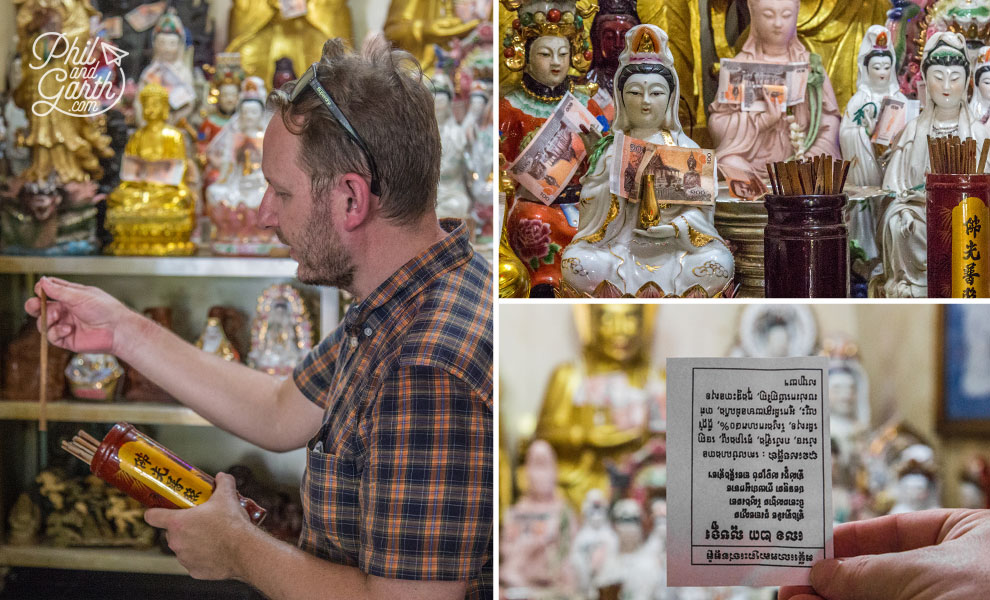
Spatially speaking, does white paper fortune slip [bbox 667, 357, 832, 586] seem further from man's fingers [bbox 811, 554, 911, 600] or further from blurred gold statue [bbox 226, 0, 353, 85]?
blurred gold statue [bbox 226, 0, 353, 85]

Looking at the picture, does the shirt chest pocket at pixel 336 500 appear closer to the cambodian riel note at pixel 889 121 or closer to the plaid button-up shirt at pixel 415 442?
the plaid button-up shirt at pixel 415 442

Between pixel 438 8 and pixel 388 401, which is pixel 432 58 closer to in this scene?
pixel 438 8

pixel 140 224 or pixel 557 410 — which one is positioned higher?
pixel 140 224

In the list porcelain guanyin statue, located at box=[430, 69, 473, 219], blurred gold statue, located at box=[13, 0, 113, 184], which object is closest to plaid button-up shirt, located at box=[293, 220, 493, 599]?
porcelain guanyin statue, located at box=[430, 69, 473, 219]

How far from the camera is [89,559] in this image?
1.78m

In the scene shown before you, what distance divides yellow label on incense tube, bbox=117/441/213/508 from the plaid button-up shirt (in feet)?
0.51

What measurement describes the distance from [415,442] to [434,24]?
1122 millimetres

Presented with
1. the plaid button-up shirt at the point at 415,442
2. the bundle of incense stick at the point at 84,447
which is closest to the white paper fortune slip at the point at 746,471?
the plaid button-up shirt at the point at 415,442

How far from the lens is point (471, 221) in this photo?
186 cm

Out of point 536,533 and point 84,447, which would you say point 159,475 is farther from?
point 536,533

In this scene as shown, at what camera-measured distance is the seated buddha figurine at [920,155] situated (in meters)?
1.09

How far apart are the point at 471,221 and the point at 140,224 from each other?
2.07 feet

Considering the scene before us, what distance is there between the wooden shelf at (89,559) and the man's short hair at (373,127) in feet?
3.06

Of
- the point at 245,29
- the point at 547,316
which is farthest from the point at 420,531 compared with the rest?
the point at 245,29
